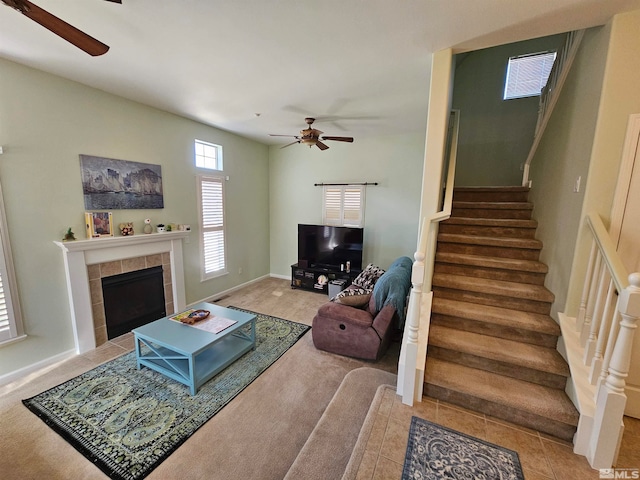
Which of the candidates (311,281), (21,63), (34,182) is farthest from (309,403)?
(21,63)

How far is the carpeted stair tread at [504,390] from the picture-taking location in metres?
1.62

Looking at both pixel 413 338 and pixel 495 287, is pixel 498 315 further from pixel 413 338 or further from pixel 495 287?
pixel 413 338

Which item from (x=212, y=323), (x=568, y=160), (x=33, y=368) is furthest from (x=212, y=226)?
(x=568, y=160)

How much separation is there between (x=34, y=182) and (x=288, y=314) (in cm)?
322

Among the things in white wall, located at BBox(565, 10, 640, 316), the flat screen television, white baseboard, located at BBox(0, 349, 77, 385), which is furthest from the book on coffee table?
white wall, located at BBox(565, 10, 640, 316)

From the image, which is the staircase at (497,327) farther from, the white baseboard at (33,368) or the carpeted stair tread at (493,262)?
the white baseboard at (33,368)

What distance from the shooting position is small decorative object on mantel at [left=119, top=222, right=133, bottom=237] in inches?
125

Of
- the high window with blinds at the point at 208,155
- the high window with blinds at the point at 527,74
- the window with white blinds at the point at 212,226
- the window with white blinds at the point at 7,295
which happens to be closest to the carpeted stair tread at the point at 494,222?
the high window with blinds at the point at 527,74

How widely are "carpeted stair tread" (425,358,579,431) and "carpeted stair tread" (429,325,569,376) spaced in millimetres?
130

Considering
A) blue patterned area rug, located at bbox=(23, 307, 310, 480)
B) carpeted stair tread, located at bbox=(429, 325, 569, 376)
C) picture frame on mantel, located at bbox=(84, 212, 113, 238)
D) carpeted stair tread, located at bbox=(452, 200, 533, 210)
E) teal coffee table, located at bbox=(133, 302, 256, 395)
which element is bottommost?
blue patterned area rug, located at bbox=(23, 307, 310, 480)

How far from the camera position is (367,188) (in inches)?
192

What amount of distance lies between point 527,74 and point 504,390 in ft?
15.6

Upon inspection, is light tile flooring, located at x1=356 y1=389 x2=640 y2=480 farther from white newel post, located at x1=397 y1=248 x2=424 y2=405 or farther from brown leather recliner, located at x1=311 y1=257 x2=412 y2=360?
brown leather recliner, located at x1=311 y1=257 x2=412 y2=360

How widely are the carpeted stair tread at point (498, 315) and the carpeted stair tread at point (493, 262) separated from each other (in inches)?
16.3
